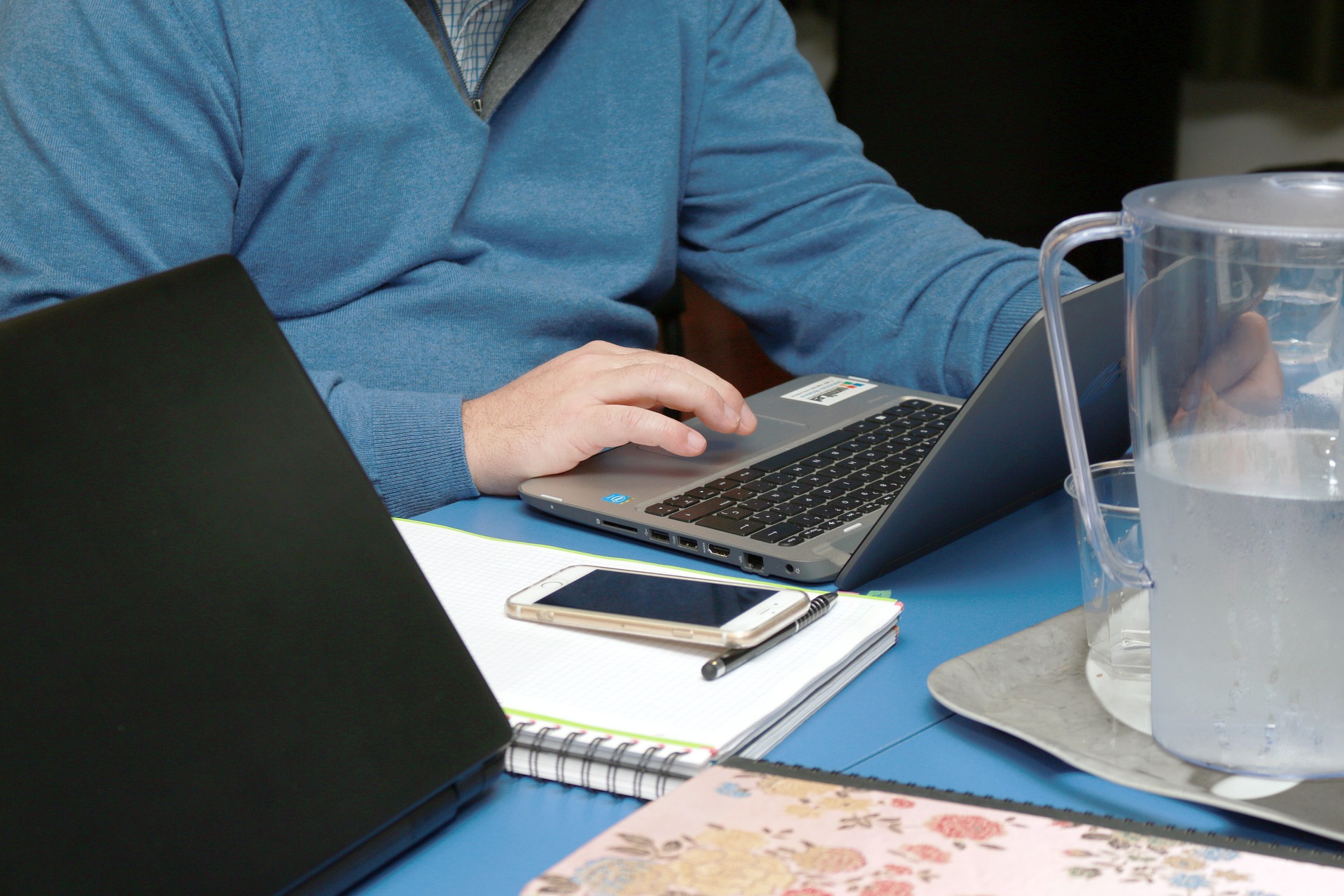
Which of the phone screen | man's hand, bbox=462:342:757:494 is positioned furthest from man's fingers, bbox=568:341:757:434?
the phone screen

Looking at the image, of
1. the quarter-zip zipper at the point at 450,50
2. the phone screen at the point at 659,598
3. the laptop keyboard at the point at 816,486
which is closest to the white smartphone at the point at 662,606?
the phone screen at the point at 659,598

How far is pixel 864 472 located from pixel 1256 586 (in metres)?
0.39

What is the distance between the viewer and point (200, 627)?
1.27ft

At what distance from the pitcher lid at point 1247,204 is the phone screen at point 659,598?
24cm

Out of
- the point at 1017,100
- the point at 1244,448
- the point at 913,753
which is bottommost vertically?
the point at 913,753

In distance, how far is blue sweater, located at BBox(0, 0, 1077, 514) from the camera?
866mm

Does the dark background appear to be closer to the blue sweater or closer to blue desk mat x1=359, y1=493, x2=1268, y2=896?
the blue sweater

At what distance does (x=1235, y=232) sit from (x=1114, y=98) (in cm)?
114

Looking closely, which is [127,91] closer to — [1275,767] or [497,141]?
[497,141]

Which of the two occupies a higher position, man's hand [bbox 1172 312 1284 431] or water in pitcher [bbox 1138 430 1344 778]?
man's hand [bbox 1172 312 1284 431]

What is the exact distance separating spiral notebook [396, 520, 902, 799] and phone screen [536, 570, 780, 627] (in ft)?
0.04

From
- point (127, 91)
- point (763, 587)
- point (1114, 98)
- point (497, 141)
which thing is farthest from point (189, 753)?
point (1114, 98)

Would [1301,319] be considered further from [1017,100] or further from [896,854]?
[1017,100]

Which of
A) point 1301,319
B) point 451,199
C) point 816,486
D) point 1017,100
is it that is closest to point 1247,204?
point 1301,319
